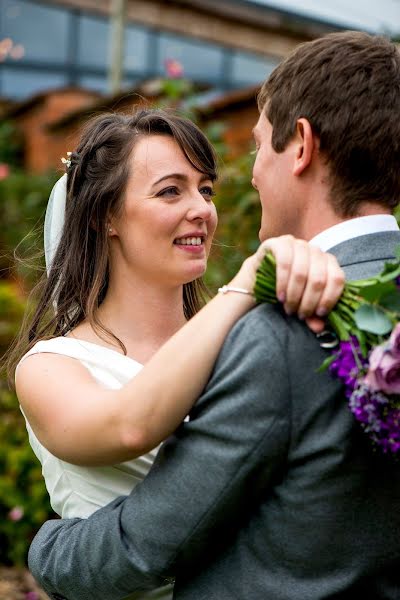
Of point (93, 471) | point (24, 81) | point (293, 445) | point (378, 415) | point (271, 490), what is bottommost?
point (24, 81)

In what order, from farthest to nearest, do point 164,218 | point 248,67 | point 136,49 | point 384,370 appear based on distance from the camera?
point 248,67, point 136,49, point 164,218, point 384,370

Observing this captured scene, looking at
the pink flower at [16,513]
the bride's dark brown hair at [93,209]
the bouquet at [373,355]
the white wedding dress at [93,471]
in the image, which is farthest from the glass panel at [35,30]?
the bouquet at [373,355]

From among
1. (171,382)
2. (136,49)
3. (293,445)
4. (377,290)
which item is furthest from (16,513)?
(136,49)

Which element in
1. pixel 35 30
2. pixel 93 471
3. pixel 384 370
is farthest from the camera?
pixel 35 30

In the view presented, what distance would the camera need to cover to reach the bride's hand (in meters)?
1.59

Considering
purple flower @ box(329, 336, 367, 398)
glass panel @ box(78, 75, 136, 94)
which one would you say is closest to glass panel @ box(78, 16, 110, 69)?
glass panel @ box(78, 75, 136, 94)

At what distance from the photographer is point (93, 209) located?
2652 millimetres

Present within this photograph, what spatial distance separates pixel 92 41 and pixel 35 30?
0.90 m

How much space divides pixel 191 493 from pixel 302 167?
2.34 ft

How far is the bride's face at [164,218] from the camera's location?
250 cm

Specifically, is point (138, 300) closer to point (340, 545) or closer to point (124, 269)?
point (124, 269)

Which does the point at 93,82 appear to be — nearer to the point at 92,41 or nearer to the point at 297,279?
the point at 92,41

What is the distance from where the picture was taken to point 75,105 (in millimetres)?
10953

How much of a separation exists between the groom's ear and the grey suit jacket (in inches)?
7.6
